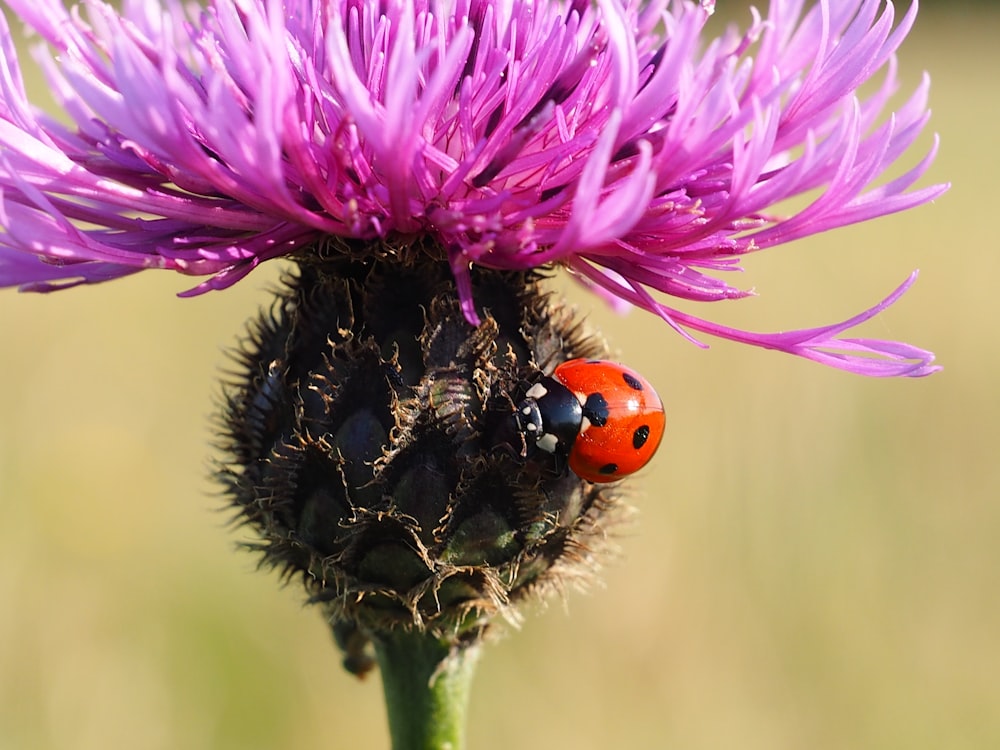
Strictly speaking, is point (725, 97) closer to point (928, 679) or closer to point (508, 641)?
point (508, 641)

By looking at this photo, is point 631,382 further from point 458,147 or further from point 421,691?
point 421,691

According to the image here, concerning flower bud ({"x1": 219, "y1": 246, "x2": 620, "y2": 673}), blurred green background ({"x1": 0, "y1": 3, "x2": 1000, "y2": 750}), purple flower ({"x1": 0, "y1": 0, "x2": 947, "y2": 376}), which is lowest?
blurred green background ({"x1": 0, "y1": 3, "x2": 1000, "y2": 750})

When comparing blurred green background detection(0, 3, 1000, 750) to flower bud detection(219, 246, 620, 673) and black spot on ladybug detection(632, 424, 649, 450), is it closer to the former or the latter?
flower bud detection(219, 246, 620, 673)

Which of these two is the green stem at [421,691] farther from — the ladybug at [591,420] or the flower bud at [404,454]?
the ladybug at [591,420]

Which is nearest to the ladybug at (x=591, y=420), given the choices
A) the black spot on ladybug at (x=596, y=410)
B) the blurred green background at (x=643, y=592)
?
the black spot on ladybug at (x=596, y=410)

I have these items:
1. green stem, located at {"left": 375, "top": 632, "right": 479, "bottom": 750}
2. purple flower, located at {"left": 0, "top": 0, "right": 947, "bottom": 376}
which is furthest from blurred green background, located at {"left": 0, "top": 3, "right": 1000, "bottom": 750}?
green stem, located at {"left": 375, "top": 632, "right": 479, "bottom": 750}

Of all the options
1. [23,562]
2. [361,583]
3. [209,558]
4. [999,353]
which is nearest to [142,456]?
[209,558]
